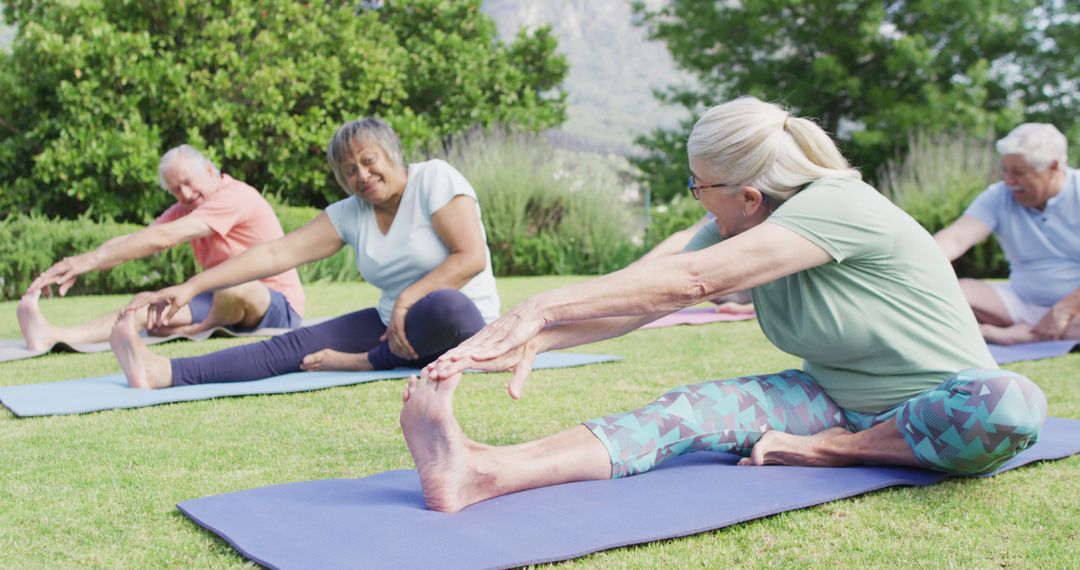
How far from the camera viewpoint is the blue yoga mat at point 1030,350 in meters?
4.89

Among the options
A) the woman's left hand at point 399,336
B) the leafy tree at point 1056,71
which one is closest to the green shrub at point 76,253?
the woman's left hand at point 399,336

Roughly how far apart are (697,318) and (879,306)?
177 inches

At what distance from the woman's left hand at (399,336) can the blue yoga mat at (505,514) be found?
1.55m

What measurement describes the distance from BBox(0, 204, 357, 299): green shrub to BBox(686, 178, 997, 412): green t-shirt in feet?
27.3

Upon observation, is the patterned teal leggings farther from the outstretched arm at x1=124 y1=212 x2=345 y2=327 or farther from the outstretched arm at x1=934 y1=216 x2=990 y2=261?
the outstretched arm at x1=934 y1=216 x2=990 y2=261

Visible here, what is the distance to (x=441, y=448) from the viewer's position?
84.0 inches

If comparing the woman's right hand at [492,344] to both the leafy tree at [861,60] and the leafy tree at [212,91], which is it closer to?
the leafy tree at [212,91]

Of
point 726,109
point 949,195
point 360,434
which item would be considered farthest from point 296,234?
point 949,195

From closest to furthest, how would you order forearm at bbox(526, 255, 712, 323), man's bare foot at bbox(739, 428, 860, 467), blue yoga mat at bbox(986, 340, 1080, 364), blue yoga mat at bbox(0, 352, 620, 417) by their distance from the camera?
forearm at bbox(526, 255, 712, 323)
man's bare foot at bbox(739, 428, 860, 467)
blue yoga mat at bbox(0, 352, 620, 417)
blue yoga mat at bbox(986, 340, 1080, 364)

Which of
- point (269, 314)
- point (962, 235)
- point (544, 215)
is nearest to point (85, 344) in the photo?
point (269, 314)

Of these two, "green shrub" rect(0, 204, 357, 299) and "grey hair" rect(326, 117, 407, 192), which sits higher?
"grey hair" rect(326, 117, 407, 192)

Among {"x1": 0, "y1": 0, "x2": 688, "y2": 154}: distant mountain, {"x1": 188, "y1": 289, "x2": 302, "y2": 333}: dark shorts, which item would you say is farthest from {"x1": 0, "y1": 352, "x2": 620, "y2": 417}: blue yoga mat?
{"x1": 0, "y1": 0, "x2": 688, "y2": 154}: distant mountain

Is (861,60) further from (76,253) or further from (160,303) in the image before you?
(160,303)

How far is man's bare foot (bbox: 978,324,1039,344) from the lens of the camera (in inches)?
213
